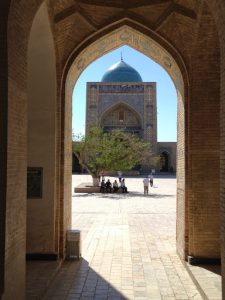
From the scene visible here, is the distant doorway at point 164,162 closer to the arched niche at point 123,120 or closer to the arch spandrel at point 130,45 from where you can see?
the arched niche at point 123,120

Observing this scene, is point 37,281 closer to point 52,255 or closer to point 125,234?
point 52,255

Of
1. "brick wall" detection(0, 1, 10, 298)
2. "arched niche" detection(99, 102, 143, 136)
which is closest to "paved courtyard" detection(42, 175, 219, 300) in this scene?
"brick wall" detection(0, 1, 10, 298)

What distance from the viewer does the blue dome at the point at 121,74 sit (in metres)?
35.8

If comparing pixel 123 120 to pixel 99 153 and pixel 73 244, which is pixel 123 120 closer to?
pixel 99 153

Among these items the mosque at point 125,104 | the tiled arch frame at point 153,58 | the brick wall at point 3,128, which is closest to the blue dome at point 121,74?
the mosque at point 125,104

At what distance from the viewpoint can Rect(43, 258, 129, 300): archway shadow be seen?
4.96 metres

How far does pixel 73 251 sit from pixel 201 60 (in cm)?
368

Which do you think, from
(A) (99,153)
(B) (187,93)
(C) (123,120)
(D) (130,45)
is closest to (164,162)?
(C) (123,120)

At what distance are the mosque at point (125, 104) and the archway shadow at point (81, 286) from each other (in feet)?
89.9

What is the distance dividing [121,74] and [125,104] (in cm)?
296

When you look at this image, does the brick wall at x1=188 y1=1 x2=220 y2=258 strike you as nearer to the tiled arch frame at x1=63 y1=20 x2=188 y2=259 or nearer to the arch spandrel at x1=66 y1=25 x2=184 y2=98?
the tiled arch frame at x1=63 y1=20 x2=188 y2=259

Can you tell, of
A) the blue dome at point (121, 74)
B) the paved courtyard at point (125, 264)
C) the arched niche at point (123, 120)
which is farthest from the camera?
the arched niche at point (123, 120)

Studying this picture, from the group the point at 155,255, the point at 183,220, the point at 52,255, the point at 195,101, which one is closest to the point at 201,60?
the point at 195,101

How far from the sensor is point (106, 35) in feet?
22.6
